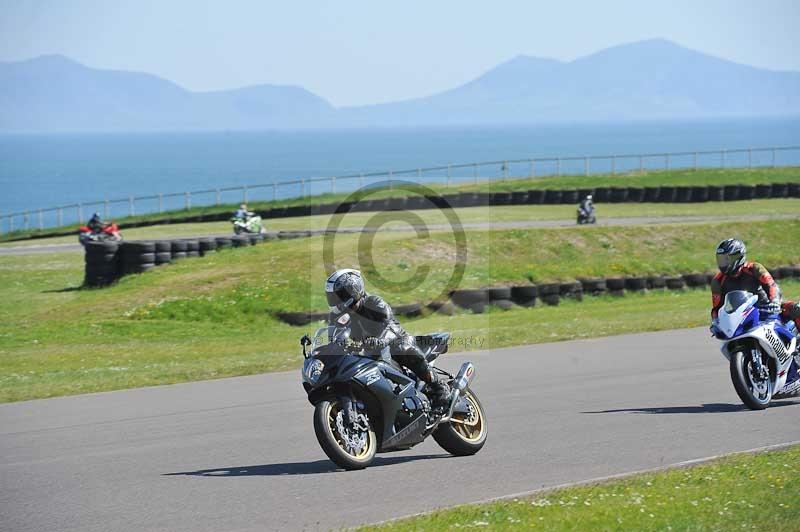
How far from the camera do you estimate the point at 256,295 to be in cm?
2433

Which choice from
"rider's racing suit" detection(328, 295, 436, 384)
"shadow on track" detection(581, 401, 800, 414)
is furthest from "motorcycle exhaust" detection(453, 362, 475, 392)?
"shadow on track" detection(581, 401, 800, 414)

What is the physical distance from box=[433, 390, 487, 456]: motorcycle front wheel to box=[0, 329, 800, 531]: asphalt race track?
0.10 m

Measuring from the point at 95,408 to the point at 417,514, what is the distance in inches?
245

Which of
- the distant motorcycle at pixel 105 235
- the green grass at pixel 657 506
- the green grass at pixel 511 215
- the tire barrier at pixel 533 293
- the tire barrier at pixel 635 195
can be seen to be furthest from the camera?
the tire barrier at pixel 635 195

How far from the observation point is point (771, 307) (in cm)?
1220

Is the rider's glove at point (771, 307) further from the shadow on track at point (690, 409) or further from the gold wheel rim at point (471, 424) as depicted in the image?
the gold wheel rim at point (471, 424)

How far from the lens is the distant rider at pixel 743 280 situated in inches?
480

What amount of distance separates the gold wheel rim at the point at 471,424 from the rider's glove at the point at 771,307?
3.61 m

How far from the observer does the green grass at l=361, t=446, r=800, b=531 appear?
24.6 feet

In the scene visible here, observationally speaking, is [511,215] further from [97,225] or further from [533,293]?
[533,293]

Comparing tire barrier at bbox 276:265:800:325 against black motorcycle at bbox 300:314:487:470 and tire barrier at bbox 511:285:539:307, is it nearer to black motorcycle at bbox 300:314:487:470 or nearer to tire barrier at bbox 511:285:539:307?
tire barrier at bbox 511:285:539:307

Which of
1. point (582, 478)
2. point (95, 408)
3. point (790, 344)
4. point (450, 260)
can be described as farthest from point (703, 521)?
point (450, 260)

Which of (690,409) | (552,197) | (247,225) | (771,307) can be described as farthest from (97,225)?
(771,307)

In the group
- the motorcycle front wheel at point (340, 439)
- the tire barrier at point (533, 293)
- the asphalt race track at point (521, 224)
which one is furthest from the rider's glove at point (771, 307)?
the asphalt race track at point (521, 224)
